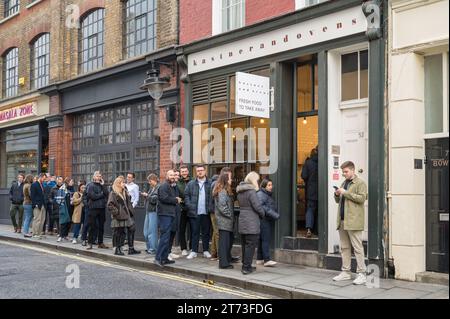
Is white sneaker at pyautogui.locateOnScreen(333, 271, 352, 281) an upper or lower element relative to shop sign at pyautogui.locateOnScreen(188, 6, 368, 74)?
lower

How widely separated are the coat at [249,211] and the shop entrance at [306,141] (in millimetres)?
Result: 1380

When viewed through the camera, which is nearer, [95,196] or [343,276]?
[343,276]

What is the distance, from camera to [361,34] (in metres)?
9.12

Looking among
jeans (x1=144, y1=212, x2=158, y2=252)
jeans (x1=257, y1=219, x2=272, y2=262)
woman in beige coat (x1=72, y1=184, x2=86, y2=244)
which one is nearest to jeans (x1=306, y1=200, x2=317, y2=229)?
jeans (x1=257, y1=219, x2=272, y2=262)

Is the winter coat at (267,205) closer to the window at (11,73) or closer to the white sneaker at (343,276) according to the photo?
the white sneaker at (343,276)

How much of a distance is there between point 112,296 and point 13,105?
46.7 feet

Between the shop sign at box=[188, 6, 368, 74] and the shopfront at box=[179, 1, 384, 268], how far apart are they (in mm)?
19

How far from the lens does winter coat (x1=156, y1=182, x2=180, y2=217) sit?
10.1 m

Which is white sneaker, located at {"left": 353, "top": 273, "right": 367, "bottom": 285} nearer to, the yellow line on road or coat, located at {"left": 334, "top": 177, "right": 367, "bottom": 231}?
coat, located at {"left": 334, "top": 177, "right": 367, "bottom": 231}

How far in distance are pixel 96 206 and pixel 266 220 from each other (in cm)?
469

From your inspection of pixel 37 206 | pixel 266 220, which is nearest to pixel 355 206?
pixel 266 220

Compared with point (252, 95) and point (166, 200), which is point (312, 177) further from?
point (166, 200)

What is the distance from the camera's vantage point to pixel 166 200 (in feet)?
33.1
